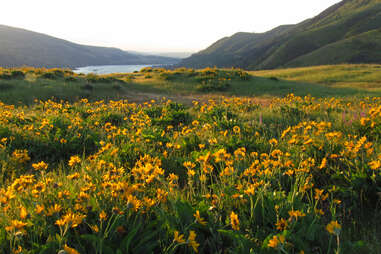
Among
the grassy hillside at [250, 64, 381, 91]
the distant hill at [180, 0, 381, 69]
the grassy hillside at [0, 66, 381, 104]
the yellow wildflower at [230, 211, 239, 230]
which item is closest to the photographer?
the yellow wildflower at [230, 211, 239, 230]

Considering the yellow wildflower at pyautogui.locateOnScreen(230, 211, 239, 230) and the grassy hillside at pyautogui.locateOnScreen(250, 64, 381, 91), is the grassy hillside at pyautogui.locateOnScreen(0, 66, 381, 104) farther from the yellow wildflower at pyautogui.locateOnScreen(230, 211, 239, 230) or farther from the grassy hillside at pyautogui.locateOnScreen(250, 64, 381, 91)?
the yellow wildflower at pyautogui.locateOnScreen(230, 211, 239, 230)

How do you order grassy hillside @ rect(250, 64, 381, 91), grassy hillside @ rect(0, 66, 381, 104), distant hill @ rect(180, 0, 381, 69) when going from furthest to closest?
distant hill @ rect(180, 0, 381, 69)
grassy hillside @ rect(250, 64, 381, 91)
grassy hillside @ rect(0, 66, 381, 104)

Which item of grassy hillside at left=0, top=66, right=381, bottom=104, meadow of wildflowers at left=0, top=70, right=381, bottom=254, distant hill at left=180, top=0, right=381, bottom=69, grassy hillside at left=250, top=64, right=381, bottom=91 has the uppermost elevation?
distant hill at left=180, top=0, right=381, bottom=69

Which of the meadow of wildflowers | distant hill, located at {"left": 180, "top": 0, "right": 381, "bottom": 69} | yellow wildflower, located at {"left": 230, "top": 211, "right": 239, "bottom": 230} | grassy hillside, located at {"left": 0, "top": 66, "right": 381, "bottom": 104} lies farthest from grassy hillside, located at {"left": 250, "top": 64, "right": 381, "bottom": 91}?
distant hill, located at {"left": 180, "top": 0, "right": 381, "bottom": 69}

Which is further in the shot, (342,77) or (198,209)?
(342,77)

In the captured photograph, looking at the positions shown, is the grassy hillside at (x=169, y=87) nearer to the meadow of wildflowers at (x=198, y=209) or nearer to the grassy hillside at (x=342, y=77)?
the grassy hillside at (x=342, y=77)

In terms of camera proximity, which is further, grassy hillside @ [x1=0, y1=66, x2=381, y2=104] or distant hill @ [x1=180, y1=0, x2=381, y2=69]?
distant hill @ [x1=180, y1=0, x2=381, y2=69]

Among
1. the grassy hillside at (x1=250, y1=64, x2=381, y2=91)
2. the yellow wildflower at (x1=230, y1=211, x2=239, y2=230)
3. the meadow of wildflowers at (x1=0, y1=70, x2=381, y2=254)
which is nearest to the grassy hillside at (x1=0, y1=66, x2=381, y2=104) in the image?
the grassy hillside at (x1=250, y1=64, x2=381, y2=91)

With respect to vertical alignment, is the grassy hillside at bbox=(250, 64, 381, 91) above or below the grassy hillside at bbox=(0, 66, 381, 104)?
above

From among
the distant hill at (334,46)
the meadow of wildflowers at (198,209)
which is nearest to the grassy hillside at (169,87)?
the meadow of wildflowers at (198,209)

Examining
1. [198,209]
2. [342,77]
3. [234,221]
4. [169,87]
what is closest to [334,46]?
[342,77]

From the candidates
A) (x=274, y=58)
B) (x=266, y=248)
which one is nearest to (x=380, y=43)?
(x=274, y=58)

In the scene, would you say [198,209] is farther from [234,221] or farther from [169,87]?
[169,87]

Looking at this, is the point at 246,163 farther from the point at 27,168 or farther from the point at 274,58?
the point at 274,58
